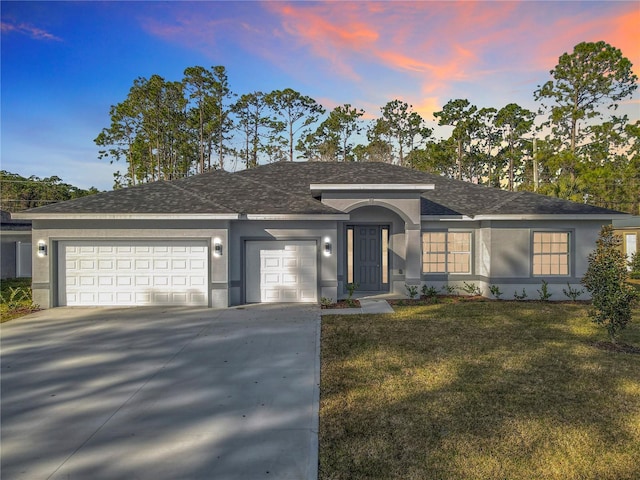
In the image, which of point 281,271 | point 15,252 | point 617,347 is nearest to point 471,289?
point 617,347

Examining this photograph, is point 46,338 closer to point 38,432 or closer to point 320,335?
point 38,432

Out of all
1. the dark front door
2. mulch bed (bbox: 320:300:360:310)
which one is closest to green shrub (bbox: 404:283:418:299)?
the dark front door

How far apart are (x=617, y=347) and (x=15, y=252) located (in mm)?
25072

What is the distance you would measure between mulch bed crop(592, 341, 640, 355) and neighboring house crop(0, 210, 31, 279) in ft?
79.3

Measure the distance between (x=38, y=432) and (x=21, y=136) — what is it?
22.8 meters

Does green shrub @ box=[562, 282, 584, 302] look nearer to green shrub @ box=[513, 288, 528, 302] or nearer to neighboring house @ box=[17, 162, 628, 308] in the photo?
neighboring house @ box=[17, 162, 628, 308]

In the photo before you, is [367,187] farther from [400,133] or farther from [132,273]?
[400,133]

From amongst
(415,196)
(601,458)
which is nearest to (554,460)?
(601,458)

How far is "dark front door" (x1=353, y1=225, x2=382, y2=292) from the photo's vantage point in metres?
14.0

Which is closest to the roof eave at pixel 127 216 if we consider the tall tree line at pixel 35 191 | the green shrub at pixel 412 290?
the green shrub at pixel 412 290

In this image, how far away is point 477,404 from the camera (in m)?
4.89

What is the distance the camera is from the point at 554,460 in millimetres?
3674

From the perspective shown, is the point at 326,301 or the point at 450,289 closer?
the point at 326,301

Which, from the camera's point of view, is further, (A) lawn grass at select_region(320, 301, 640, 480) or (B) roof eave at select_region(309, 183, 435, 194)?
(B) roof eave at select_region(309, 183, 435, 194)
